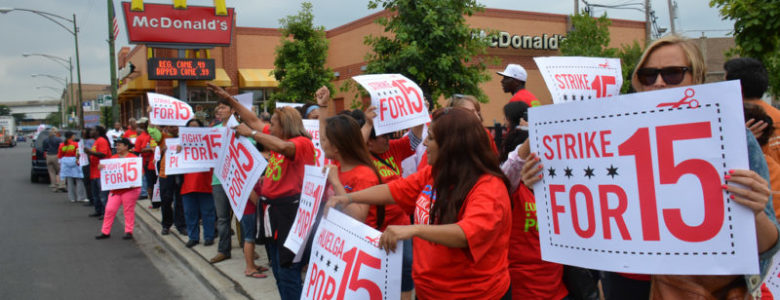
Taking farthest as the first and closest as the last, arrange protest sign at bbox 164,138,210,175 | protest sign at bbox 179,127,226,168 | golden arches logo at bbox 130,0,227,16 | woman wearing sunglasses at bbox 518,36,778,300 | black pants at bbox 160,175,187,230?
golden arches logo at bbox 130,0,227,16 → black pants at bbox 160,175,187,230 → protest sign at bbox 164,138,210,175 → protest sign at bbox 179,127,226,168 → woman wearing sunglasses at bbox 518,36,778,300

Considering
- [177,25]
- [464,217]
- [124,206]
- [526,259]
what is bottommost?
[124,206]

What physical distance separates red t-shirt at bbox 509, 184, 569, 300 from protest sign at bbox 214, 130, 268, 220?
2312 millimetres

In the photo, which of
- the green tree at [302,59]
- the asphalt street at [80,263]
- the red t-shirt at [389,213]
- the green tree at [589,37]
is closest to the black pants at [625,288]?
the red t-shirt at [389,213]

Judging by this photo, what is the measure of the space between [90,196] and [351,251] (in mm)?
13085

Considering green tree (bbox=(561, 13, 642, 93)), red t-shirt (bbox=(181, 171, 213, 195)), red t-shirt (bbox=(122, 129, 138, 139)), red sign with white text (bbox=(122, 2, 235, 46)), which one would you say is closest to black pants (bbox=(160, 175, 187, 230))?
red t-shirt (bbox=(181, 171, 213, 195))

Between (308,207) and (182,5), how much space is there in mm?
20737

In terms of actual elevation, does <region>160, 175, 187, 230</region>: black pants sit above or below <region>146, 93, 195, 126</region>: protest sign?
below

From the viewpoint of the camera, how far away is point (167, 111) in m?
8.09

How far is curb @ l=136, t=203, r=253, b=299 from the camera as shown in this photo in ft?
19.4

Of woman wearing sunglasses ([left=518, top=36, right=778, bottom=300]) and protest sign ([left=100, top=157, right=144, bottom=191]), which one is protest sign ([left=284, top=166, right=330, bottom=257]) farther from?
protest sign ([left=100, top=157, right=144, bottom=191])

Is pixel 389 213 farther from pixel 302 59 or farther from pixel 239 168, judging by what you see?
pixel 302 59

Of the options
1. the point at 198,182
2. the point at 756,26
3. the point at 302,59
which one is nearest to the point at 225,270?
the point at 198,182

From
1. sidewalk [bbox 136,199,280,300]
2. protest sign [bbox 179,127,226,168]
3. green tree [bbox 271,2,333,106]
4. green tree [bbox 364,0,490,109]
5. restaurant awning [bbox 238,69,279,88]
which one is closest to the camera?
sidewalk [bbox 136,199,280,300]

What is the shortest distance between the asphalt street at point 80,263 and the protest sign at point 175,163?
1.31 meters
